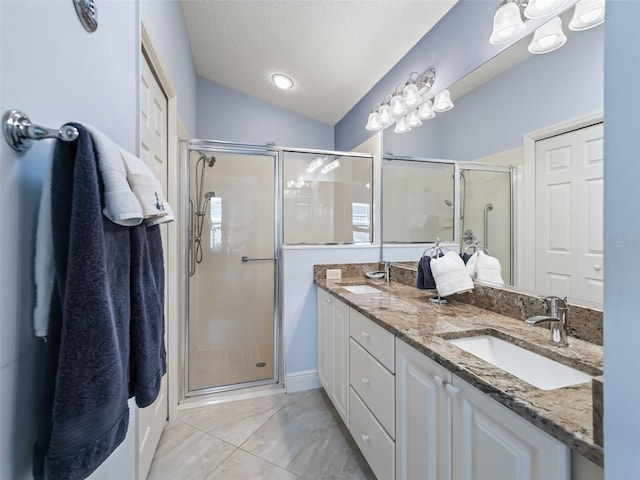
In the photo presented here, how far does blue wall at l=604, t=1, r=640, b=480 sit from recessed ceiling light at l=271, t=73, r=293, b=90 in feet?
8.79

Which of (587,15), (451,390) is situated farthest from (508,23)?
(451,390)

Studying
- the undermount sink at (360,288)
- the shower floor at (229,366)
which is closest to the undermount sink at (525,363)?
the undermount sink at (360,288)

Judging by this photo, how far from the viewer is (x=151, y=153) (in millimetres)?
1486

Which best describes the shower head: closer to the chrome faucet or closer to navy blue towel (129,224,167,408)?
navy blue towel (129,224,167,408)

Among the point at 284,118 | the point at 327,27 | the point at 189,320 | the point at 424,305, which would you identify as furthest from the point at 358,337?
the point at 284,118

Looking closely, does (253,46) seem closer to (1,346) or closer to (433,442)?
(1,346)

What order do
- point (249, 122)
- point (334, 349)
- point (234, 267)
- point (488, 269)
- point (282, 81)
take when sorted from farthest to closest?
point (249, 122)
point (282, 81)
point (234, 267)
point (334, 349)
point (488, 269)

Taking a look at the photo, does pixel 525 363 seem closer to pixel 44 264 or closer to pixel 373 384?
pixel 373 384

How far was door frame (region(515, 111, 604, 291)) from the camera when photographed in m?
1.17

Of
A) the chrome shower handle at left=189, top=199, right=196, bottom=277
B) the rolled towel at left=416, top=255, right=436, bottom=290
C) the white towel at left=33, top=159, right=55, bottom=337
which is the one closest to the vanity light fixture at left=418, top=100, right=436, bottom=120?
the rolled towel at left=416, top=255, right=436, bottom=290

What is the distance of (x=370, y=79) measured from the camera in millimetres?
2443

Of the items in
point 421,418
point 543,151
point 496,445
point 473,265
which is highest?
point 543,151

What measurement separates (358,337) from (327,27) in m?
1.99

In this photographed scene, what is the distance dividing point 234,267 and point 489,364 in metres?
2.11
